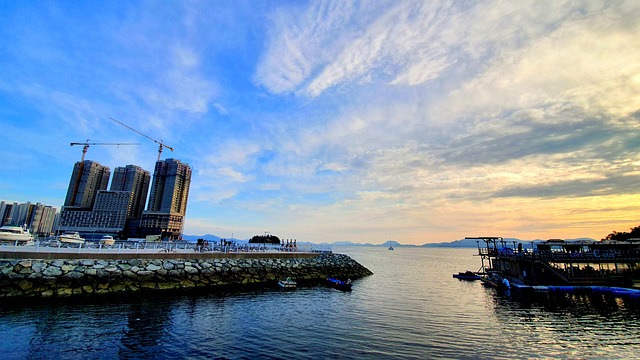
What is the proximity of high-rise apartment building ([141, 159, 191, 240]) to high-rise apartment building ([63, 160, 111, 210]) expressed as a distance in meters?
39.8

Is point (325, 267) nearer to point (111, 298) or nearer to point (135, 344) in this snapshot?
point (111, 298)

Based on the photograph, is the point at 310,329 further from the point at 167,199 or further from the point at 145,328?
the point at 167,199

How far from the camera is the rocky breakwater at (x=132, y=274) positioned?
30891 mm

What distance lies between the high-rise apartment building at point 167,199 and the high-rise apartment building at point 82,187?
39.8m

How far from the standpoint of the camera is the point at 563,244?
4875 centimetres

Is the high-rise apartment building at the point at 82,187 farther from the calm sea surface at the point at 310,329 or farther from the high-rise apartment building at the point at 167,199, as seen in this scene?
the calm sea surface at the point at 310,329

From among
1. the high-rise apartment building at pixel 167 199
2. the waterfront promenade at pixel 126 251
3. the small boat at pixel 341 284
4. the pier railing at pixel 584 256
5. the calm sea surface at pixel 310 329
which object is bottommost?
the calm sea surface at pixel 310 329

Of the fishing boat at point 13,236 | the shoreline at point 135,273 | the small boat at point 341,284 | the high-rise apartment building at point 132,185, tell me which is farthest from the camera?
the high-rise apartment building at point 132,185

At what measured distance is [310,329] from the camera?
24094 millimetres

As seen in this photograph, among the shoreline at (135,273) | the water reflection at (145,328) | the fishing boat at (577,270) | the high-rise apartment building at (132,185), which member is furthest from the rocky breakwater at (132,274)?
the high-rise apartment building at (132,185)

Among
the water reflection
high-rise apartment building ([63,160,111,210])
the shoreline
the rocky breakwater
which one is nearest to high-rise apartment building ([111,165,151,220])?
high-rise apartment building ([63,160,111,210])

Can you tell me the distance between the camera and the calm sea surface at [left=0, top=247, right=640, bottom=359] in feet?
62.1

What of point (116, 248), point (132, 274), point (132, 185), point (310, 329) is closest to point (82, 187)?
point (132, 185)

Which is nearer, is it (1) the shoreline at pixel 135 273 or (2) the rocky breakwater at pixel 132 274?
(2) the rocky breakwater at pixel 132 274
